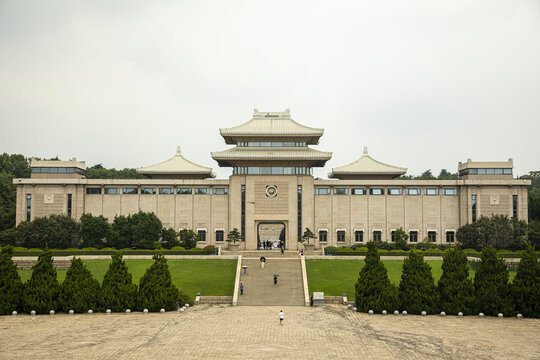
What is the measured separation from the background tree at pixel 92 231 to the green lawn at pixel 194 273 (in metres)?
10.7

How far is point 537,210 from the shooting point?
59.6m

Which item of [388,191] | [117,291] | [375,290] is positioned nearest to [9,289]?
[117,291]

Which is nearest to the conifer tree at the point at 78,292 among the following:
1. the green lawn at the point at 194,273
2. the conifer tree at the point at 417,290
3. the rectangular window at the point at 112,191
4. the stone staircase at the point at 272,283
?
the green lawn at the point at 194,273

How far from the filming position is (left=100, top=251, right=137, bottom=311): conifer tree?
29.3 meters

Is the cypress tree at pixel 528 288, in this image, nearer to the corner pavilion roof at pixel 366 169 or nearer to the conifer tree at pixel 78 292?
the conifer tree at pixel 78 292

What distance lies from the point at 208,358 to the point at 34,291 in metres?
15.1

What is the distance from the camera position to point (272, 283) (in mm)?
36156

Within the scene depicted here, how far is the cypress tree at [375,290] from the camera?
29.1m

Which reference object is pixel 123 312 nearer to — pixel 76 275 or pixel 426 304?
pixel 76 275

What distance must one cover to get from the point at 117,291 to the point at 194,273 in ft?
30.2

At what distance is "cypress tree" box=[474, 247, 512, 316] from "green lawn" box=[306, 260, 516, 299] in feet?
20.6

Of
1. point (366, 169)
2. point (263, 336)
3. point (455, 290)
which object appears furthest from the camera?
point (366, 169)

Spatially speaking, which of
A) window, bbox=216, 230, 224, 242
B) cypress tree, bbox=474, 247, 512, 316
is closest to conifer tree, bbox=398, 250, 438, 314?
cypress tree, bbox=474, 247, 512, 316

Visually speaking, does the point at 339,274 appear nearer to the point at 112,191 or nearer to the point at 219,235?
the point at 219,235
